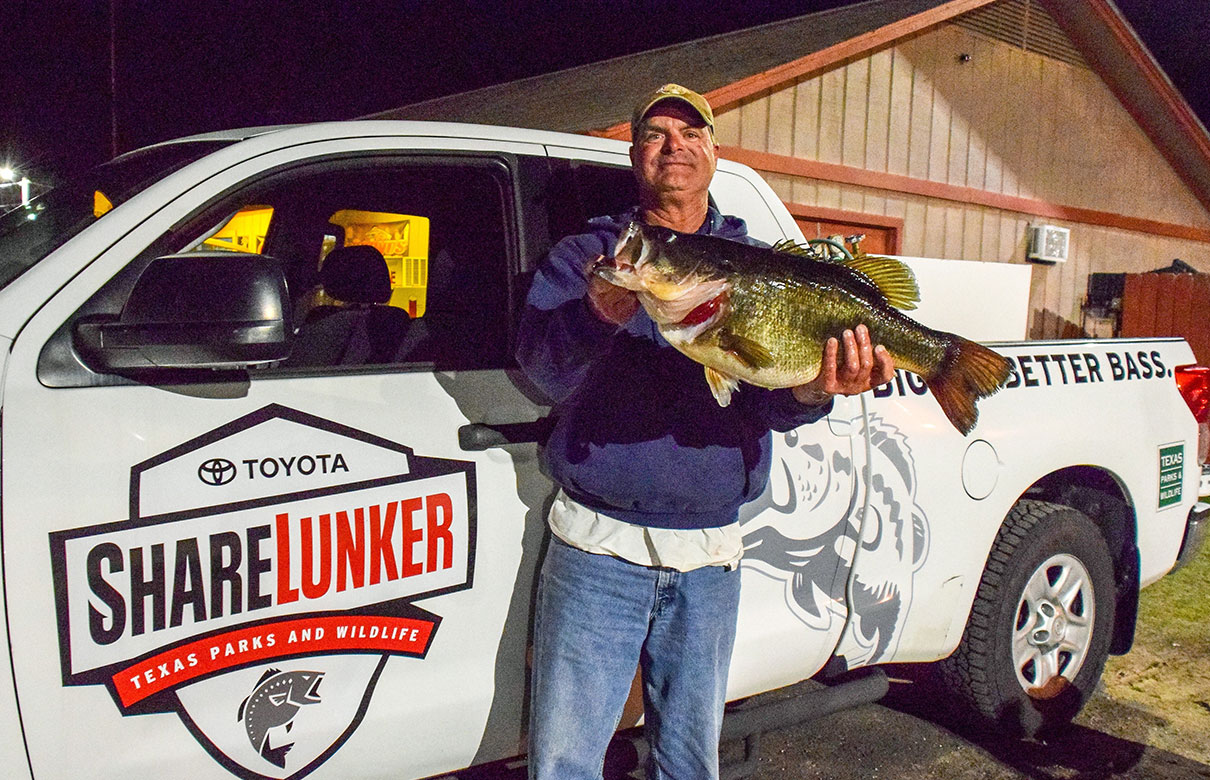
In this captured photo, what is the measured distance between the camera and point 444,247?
2.79 meters

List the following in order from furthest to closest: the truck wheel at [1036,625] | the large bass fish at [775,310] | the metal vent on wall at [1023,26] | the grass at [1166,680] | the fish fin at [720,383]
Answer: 1. the metal vent on wall at [1023,26]
2. the grass at [1166,680]
3. the truck wheel at [1036,625]
4. the fish fin at [720,383]
5. the large bass fish at [775,310]

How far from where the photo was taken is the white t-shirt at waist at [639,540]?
81.6 inches

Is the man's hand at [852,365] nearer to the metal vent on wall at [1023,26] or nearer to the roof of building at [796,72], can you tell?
the roof of building at [796,72]

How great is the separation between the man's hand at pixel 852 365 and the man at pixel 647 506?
6cm

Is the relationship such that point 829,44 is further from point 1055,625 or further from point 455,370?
point 455,370

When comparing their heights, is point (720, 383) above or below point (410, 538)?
above


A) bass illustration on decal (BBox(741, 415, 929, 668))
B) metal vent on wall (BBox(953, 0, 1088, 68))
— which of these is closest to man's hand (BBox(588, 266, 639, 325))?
bass illustration on decal (BBox(741, 415, 929, 668))

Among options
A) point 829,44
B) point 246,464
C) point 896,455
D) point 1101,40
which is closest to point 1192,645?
point 896,455

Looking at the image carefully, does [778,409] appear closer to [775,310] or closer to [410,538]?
[775,310]

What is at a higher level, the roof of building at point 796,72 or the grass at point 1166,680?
the roof of building at point 796,72

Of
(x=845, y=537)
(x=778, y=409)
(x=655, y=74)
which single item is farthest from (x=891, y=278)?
(x=655, y=74)

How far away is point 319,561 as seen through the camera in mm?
2072

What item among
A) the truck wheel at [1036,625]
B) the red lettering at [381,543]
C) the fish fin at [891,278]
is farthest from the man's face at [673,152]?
the truck wheel at [1036,625]

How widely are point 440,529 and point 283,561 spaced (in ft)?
1.13
